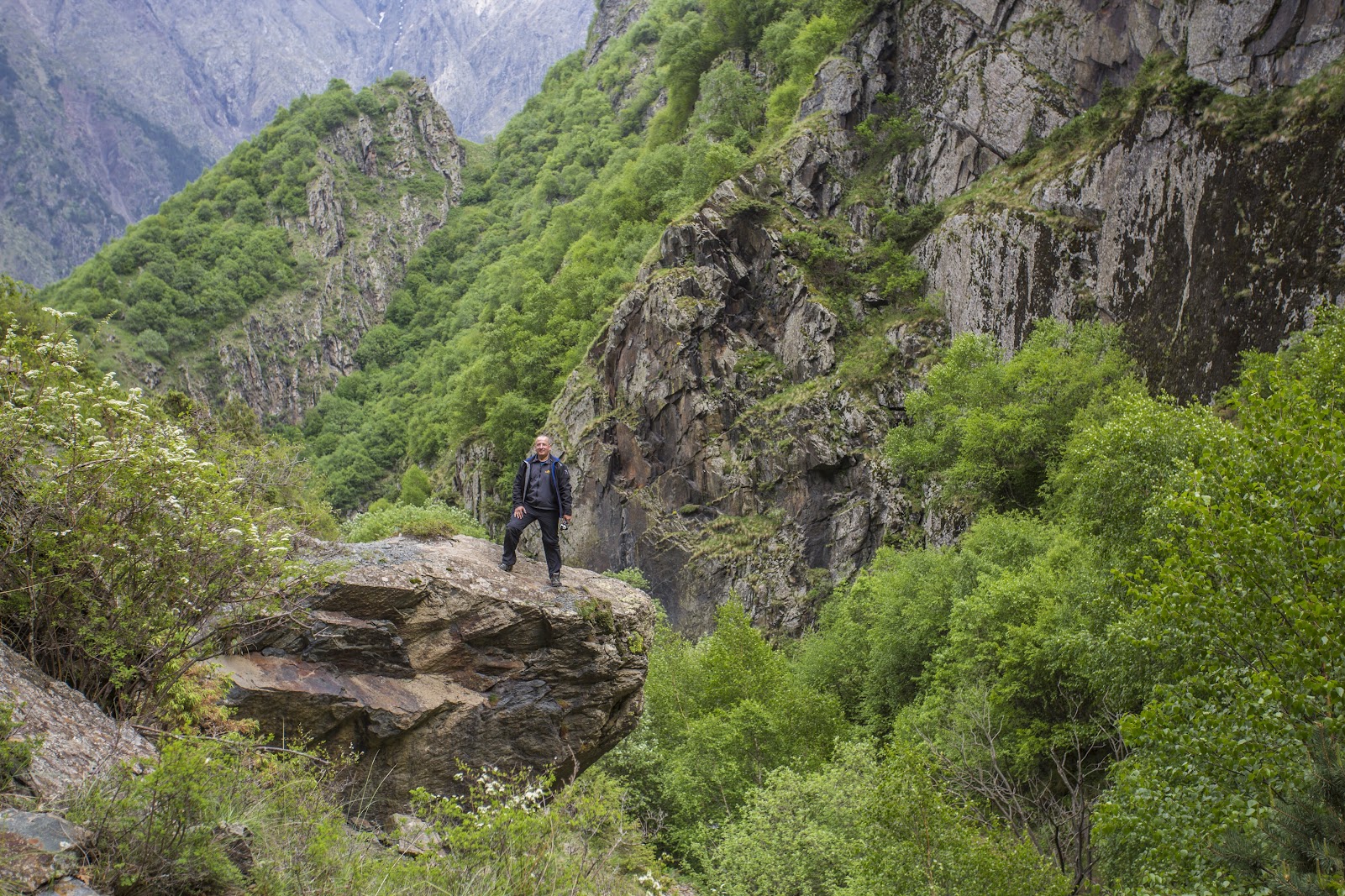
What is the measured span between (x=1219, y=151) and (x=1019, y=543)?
1696 cm

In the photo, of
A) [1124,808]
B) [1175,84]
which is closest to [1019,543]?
[1124,808]

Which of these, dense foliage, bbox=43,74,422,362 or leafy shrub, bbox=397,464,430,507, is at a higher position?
dense foliage, bbox=43,74,422,362

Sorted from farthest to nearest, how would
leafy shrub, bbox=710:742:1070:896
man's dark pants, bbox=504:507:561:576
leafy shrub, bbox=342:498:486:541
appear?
leafy shrub, bbox=342:498:486:541 → man's dark pants, bbox=504:507:561:576 → leafy shrub, bbox=710:742:1070:896

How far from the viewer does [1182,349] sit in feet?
100

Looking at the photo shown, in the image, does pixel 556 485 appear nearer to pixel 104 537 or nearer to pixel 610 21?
pixel 104 537

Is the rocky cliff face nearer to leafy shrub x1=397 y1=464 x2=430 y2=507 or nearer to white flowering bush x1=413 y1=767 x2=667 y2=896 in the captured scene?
leafy shrub x1=397 y1=464 x2=430 y2=507

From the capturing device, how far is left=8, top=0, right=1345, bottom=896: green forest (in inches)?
299

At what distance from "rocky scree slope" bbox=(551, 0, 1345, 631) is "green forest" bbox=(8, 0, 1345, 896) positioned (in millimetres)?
1122

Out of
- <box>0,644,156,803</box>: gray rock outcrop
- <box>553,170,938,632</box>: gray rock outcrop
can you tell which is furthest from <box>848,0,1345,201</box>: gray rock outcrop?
<box>0,644,156,803</box>: gray rock outcrop

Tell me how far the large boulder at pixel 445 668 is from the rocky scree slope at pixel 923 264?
2491 centimetres

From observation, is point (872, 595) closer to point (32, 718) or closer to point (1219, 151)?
point (1219, 151)

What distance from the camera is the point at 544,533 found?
556 inches

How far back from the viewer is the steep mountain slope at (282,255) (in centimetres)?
10031

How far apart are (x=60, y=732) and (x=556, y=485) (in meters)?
7.85
